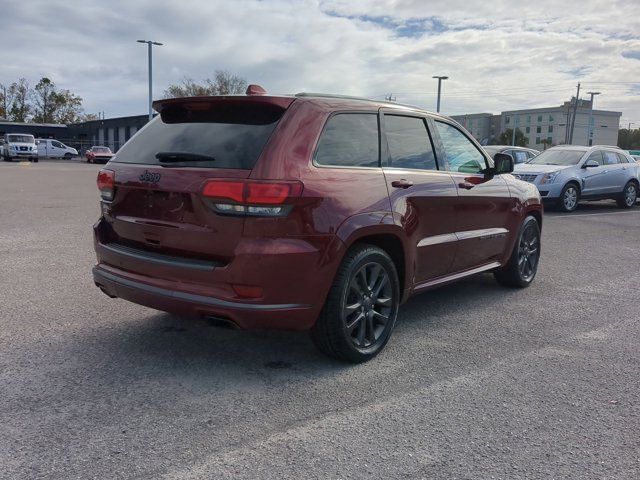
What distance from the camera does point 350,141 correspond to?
157 inches

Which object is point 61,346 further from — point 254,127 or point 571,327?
point 571,327

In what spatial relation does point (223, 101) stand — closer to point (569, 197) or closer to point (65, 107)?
point (569, 197)

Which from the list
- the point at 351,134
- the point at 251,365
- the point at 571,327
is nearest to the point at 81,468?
the point at 251,365

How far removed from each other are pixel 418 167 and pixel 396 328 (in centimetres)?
134

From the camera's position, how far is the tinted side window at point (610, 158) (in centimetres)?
1592

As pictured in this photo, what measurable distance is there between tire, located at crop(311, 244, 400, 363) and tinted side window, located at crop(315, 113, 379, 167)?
0.60m

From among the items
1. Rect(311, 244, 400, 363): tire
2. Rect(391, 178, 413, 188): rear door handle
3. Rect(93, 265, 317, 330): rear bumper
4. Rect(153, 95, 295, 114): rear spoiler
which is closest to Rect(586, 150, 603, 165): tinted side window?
Rect(391, 178, 413, 188): rear door handle

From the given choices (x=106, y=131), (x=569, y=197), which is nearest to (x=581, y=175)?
(x=569, y=197)

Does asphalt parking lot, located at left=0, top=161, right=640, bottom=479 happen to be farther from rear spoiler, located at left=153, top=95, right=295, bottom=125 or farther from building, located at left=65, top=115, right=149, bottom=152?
building, located at left=65, top=115, right=149, bottom=152

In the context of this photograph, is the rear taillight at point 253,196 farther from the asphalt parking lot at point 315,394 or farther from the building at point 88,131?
the building at point 88,131

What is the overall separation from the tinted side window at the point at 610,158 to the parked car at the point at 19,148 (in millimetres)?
38940

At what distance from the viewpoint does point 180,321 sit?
4.79m

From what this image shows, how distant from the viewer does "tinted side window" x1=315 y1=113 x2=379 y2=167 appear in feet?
12.4

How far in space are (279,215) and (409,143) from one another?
5.40 feet
